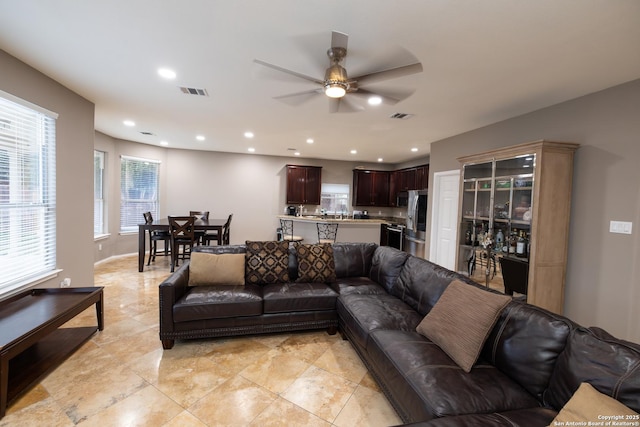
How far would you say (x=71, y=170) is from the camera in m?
3.27

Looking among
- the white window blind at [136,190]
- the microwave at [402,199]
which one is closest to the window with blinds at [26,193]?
the white window blind at [136,190]

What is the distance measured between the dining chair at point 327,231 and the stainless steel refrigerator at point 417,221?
1991 mm

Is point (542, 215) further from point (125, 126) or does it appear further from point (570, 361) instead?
point (125, 126)

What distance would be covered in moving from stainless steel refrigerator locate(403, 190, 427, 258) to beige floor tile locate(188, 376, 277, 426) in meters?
5.10

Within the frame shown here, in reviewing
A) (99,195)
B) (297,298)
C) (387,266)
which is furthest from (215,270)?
(99,195)

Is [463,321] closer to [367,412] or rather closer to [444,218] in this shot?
[367,412]

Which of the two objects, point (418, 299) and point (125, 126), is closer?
point (418, 299)

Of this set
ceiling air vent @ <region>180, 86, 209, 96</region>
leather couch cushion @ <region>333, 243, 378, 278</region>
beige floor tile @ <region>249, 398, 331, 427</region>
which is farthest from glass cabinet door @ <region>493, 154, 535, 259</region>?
ceiling air vent @ <region>180, 86, 209, 96</region>

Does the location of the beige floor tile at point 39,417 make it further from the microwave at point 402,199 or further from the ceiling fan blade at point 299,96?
the microwave at point 402,199

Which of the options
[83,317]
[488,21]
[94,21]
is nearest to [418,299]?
[488,21]

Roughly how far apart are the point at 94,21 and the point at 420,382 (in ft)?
10.2

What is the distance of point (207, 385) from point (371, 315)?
53.7 inches

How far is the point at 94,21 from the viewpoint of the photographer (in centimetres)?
190

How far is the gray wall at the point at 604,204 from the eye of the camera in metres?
2.62
